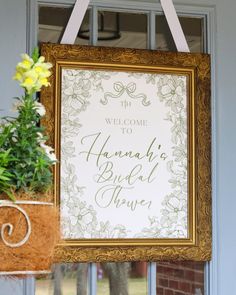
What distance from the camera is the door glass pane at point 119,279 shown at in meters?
2.08

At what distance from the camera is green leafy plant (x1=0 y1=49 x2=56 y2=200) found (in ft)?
4.85

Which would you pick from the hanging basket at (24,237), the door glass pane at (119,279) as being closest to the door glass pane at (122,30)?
the door glass pane at (119,279)

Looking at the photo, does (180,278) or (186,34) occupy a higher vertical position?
(186,34)

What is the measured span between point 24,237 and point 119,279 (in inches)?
27.4

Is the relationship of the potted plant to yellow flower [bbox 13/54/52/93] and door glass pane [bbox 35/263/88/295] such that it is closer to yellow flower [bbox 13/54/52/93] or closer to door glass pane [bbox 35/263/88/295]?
yellow flower [bbox 13/54/52/93]

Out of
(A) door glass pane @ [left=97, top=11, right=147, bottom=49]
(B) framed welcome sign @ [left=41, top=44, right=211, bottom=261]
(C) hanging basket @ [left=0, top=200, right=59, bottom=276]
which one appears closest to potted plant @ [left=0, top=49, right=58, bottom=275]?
(C) hanging basket @ [left=0, top=200, right=59, bottom=276]

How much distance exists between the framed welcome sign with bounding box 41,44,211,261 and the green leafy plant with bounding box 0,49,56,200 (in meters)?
0.52

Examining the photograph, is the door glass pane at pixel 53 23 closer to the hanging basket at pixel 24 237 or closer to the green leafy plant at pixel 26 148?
the green leafy plant at pixel 26 148

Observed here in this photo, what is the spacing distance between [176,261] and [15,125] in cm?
83

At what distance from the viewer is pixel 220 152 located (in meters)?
2.21

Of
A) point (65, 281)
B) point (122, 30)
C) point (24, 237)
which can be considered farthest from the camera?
point (122, 30)

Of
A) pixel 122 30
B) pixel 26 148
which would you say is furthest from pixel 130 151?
pixel 26 148

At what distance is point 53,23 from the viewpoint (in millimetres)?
2113

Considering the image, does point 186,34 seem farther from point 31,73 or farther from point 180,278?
point 31,73
